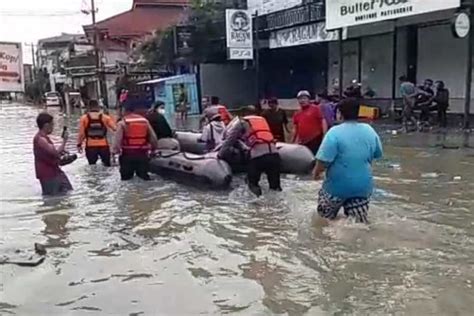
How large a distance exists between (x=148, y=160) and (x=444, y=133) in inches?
395

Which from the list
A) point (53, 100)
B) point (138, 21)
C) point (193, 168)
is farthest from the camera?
point (53, 100)

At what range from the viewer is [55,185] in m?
10.3

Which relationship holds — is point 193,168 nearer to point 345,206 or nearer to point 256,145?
point 256,145

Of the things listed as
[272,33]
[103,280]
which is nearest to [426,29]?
[272,33]

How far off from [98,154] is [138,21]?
52.7 m

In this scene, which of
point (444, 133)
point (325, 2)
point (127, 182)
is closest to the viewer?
point (127, 182)

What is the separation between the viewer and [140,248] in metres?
7.52

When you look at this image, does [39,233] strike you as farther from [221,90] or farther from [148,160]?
[221,90]

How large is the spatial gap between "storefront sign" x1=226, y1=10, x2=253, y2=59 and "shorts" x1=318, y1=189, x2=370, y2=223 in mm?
20657

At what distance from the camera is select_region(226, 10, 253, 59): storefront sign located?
1081 inches

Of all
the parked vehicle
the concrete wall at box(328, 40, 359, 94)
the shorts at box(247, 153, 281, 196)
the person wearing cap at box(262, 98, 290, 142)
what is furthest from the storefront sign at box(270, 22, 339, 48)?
the parked vehicle

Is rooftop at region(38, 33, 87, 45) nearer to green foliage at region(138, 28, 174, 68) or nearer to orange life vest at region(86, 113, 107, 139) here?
green foliage at region(138, 28, 174, 68)

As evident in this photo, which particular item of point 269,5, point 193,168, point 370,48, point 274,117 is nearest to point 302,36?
point 370,48

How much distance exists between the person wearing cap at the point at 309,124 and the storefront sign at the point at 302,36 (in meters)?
12.8
